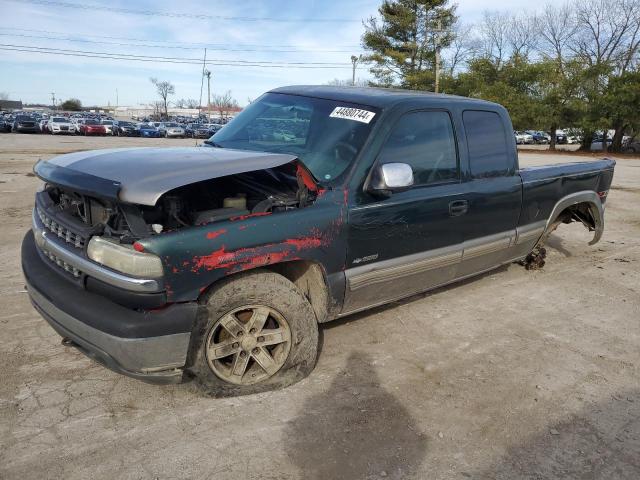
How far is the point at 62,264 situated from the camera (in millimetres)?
2811

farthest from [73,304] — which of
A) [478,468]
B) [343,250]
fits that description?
[478,468]

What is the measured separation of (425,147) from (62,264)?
2.53m

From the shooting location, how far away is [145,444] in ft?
8.08

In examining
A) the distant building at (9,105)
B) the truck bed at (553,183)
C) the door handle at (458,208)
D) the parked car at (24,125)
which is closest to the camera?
the door handle at (458,208)

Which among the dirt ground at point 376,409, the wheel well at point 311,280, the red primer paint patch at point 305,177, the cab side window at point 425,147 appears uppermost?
the cab side window at point 425,147

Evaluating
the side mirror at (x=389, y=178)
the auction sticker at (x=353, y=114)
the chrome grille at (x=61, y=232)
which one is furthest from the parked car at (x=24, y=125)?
the side mirror at (x=389, y=178)

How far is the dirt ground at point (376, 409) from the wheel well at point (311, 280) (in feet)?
1.40

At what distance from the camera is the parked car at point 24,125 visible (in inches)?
1476

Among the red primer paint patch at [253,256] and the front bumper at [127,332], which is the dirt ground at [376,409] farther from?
the red primer paint patch at [253,256]

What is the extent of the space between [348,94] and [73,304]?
7.78 ft

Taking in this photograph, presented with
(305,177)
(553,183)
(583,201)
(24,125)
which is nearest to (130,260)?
(305,177)

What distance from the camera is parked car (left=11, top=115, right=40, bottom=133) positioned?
123 feet

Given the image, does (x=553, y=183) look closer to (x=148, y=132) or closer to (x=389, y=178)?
(x=389, y=178)

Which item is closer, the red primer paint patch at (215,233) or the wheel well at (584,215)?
the red primer paint patch at (215,233)
